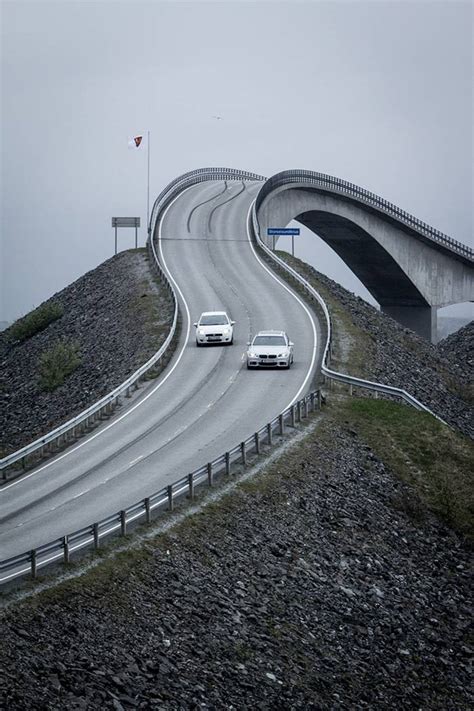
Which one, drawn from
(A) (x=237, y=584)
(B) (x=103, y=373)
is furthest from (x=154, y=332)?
(A) (x=237, y=584)

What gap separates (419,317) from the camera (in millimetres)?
95188

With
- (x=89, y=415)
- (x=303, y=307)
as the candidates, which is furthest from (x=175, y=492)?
(x=303, y=307)

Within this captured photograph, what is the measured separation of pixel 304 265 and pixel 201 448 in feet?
115

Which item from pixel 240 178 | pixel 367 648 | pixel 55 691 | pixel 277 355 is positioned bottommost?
pixel 367 648

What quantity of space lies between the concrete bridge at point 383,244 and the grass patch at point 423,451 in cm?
4377

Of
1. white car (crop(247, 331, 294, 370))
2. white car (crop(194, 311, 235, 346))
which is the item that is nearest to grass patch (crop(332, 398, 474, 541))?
white car (crop(247, 331, 294, 370))

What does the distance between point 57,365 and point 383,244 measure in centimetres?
4696

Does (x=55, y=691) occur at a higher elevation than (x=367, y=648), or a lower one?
higher

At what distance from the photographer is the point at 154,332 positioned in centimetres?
4750

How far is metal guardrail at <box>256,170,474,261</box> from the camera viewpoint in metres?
78.9

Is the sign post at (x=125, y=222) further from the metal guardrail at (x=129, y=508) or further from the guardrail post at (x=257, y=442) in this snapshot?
the guardrail post at (x=257, y=442)

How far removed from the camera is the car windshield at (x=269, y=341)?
4184 centimetres

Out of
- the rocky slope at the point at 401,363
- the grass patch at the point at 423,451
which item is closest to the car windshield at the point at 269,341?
the rocky slope at the point at 401,363

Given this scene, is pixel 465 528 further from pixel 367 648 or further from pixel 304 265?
pixel 304 265
